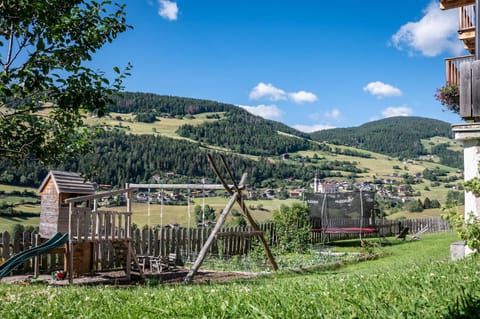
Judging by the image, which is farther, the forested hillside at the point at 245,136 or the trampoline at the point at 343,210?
the forested hillside at the point at 245,136

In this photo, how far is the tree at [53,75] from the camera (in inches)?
296

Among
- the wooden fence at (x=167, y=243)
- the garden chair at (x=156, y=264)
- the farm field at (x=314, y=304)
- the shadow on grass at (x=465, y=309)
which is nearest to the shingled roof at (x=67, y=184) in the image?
the wooden fence at (x=167, y=243)

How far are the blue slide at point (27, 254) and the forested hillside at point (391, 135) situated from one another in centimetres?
11057

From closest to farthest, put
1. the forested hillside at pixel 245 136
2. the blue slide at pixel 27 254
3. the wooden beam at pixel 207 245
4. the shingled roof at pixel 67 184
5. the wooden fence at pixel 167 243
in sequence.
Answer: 1. the blue slide at pixel 27 254
2. the wooden beam at pixel 207 245
3. the wooden fence at pixel 167 243
4. the shingled roof at pixel 67 184
5. the forested hillside at pixel 245 136

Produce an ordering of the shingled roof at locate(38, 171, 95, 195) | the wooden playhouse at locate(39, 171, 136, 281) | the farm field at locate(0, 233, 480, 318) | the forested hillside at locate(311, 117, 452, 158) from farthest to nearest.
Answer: the forested hillside at locate(311, 117, 452, 158) → the shingled roof at locate(38, 171, 95, 195) → the wooden playhouse at locate(39, 171, 136, 281) → the farm field at locate(0, 233, 480, 318)

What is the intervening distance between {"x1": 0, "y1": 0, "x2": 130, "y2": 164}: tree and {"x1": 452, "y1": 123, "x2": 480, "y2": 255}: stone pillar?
5402 mm

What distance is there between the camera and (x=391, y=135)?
125688mm

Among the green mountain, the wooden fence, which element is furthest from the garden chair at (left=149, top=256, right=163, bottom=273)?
the green mountain

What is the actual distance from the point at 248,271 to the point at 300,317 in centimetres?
981

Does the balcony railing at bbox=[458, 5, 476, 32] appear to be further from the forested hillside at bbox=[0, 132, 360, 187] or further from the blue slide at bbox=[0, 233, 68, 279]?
the forested hillside at bbox=[0, 132, 360, 187]

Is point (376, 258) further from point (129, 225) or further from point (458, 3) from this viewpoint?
point (458, 3)

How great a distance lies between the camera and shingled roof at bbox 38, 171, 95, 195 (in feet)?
40.2

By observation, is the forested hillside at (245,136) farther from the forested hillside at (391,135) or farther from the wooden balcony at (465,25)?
the wooden balcony at (465,25)

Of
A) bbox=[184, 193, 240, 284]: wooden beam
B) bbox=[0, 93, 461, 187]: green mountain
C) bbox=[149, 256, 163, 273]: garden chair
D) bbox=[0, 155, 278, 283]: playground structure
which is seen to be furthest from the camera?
bbox=[0, 93, 461, 187]: green mountain
